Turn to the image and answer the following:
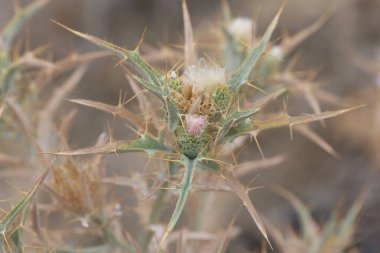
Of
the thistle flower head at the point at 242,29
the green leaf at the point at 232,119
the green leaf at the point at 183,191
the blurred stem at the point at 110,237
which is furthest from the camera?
the thistle flower head at the point at 242,29

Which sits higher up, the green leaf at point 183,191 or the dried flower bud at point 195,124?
the dried flower bud at point 195,124

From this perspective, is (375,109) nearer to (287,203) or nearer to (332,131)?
(332,131)

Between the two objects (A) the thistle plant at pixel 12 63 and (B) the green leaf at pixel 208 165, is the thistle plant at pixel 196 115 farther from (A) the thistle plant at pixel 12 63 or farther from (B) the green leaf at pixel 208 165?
(A) the thistle plant at pixel 12 63

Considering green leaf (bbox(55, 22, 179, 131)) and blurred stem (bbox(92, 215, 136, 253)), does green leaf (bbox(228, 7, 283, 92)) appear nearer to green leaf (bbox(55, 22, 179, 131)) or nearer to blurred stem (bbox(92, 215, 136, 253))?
green leaf (bbox(55, 22, 179, 131))

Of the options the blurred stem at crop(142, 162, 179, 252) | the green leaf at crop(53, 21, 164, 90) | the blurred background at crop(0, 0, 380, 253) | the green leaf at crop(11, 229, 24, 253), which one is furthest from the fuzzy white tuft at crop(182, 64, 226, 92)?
the blurred background at crop(0, 0, 380, 253)

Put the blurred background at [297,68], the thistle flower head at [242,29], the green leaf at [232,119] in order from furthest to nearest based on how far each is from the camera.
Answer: the blurred background at [297,68]
the thistle flower head at [242,29]
the green leaf at [232,119]

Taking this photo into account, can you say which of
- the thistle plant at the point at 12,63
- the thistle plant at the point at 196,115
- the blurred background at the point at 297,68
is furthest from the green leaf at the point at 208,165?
the blurred background at the point at 297,68

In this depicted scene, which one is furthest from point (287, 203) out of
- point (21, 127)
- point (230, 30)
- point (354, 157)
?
point (21, 127)

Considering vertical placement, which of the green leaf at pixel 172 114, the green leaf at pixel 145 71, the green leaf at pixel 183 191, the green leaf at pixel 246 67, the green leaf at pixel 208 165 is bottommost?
the green leaf at pixel 183 191
